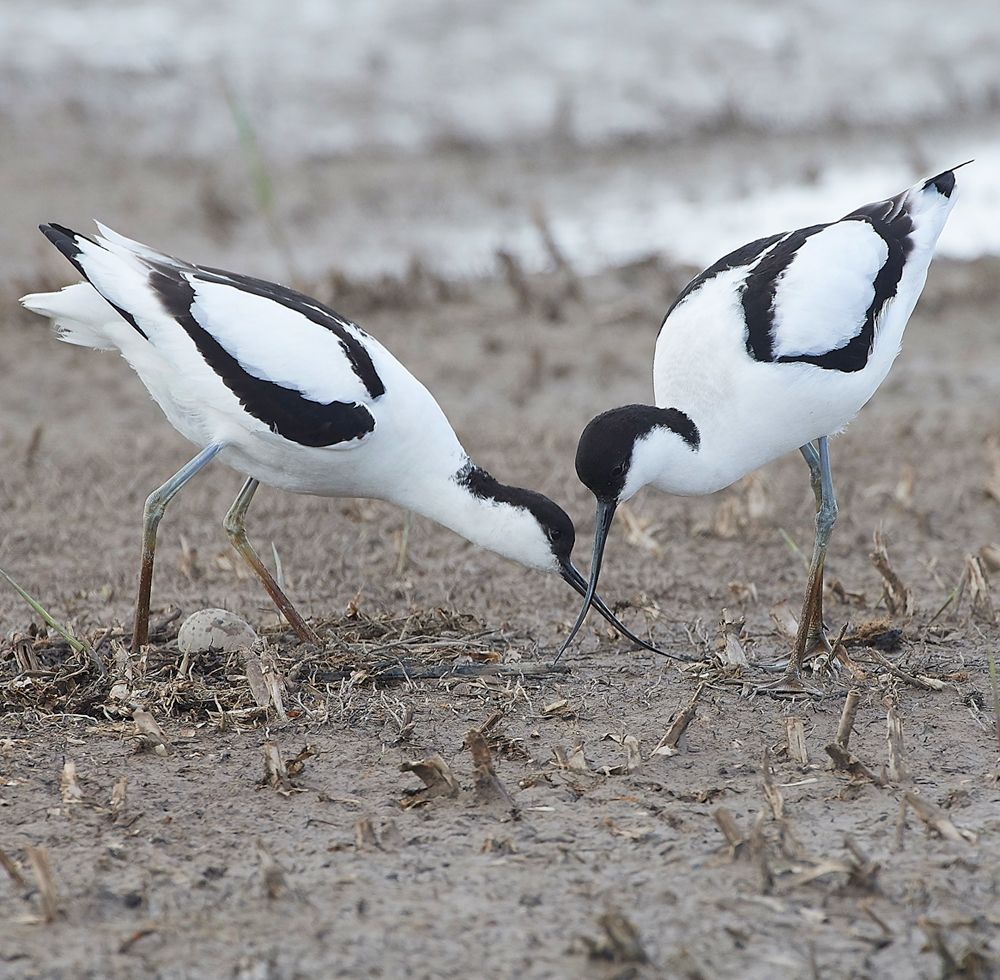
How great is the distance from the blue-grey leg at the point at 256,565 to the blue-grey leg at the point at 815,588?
4.33 ft

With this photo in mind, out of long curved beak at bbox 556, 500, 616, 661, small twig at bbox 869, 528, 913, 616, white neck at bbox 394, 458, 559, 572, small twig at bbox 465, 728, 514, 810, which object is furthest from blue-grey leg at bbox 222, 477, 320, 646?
small twig at bbox 869, 528, 913, 616

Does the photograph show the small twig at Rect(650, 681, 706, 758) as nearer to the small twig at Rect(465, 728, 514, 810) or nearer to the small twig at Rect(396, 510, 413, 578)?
the small twig at Rect(465, 728, 514, 810)

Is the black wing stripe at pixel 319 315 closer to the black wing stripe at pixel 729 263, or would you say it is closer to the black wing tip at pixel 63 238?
the black wing tip at pixel 63 238

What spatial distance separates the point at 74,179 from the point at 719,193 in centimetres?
489

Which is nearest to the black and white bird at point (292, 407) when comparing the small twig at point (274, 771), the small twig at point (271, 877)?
the small twig at point (274, 771)

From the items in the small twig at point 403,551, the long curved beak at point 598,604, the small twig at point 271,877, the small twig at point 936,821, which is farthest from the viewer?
the small twig at point 403,551

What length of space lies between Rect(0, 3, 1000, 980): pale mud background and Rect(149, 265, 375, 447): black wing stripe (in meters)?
0.65

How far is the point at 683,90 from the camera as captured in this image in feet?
39.1

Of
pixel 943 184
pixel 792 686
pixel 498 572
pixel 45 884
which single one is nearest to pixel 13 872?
pixel 45 884

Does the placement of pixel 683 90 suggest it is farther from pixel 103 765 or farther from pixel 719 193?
pixel 103 765

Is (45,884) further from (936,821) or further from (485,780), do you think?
(936,821)

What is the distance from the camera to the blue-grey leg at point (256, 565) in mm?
3674

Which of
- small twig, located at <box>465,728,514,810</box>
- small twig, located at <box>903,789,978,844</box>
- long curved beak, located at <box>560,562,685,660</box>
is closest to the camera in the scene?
small twig, located at <box>903,789,978,844</box>

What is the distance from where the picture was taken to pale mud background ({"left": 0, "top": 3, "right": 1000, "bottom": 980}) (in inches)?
92.9
